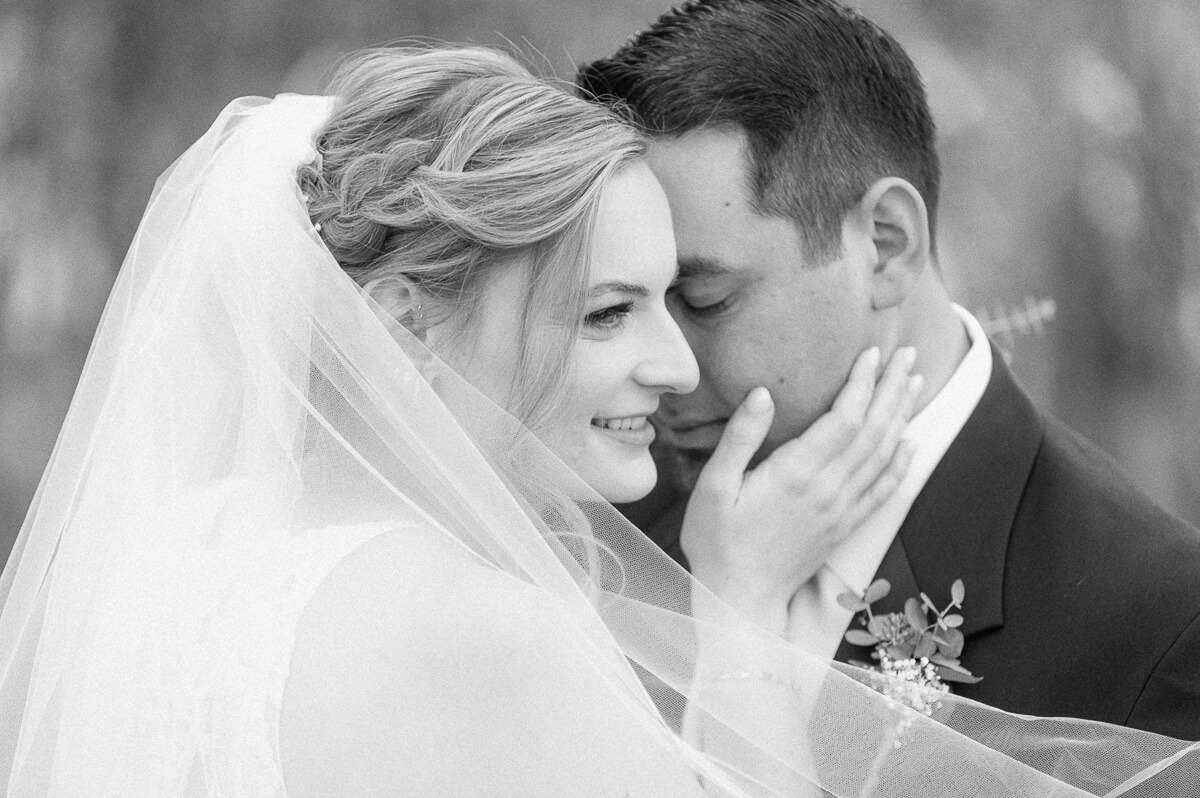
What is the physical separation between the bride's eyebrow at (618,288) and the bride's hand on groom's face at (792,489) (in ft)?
1.73

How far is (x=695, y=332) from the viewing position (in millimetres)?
2881

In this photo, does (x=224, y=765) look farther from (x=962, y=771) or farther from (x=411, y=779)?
(x=962, y=771)

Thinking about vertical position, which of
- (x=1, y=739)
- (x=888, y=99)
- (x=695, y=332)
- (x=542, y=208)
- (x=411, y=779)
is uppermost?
(x=888, y=99)

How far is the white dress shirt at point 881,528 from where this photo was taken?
8.84 ft

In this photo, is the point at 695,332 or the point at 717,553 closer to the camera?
the point at 717,553

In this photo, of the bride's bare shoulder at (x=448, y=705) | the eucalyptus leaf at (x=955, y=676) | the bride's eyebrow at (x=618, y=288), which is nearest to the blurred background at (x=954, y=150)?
the eucalyptus leaf at (x=955, y=676)

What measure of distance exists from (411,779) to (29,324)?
3.42 meters

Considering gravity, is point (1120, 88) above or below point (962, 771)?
above

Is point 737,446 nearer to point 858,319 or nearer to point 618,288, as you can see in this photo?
point 858,319

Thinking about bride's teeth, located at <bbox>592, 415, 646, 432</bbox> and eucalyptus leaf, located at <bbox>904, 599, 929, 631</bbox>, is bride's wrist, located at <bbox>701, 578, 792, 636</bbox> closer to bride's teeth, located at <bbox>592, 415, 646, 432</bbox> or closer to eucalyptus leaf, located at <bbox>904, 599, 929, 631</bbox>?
eucalyptus leaf, located at <bbox>904, 599, 929, 631</bbox>

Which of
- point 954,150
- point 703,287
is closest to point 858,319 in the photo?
point 703,287

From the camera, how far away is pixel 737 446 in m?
2.80

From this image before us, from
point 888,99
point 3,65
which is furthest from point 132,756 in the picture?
point 3,65

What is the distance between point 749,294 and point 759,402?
231 millimetres
